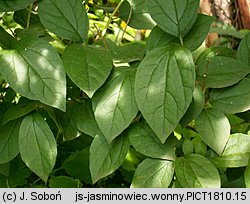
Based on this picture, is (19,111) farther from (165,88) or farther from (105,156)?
(165,88)

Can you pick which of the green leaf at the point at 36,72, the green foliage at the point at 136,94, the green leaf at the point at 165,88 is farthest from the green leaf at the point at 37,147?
the green leaf at the point at 165,88

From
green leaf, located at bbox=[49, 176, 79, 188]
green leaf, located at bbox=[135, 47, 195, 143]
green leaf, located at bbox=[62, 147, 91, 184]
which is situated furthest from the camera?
green leaf, located at bbox=[62, 147, 91, 184]

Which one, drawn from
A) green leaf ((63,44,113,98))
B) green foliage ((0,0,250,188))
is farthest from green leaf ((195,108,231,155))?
green leaf ((63,44,113,98))

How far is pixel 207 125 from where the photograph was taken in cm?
95

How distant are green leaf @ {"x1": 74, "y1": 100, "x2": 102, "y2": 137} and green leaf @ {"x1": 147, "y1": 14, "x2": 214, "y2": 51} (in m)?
0.17

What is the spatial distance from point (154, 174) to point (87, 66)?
0.78 ft

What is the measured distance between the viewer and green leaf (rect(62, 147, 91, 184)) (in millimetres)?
1362

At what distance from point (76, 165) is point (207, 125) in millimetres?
527

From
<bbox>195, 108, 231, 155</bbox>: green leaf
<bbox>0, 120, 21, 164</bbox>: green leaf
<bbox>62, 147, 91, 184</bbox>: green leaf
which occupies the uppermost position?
<bbox>195, 108, 231, 155</bbox>: green leaf

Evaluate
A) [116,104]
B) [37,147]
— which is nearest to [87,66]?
[116,104]

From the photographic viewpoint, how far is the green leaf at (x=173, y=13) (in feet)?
3.07

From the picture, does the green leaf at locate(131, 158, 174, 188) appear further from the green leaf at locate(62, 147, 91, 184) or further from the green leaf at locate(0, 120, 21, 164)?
the green leaf at locate(62, 147, 91, 184)

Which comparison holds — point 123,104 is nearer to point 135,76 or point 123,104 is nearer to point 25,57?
point 135,76

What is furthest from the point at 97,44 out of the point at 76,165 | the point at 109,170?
the point at 76,165
